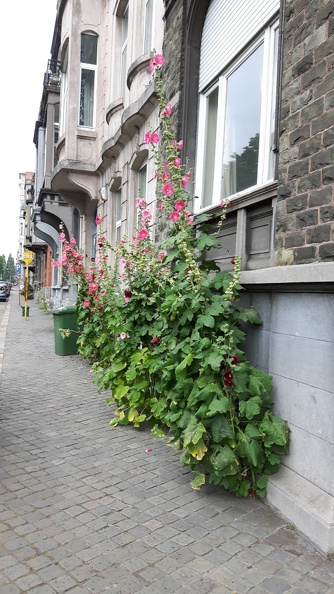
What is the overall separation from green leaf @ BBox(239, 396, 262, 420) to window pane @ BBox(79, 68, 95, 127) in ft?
38.8

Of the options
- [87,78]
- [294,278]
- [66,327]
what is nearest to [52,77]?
[87,78]

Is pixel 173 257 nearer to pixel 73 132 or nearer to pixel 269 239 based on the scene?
pixel 269 239

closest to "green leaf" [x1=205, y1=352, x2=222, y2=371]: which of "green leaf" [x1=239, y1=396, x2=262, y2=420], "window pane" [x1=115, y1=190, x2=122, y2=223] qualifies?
"green leaf" [x1=239, y1=396, x2=262, y2=420]

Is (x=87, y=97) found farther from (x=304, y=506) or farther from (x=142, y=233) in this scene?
(x=304, y=506)

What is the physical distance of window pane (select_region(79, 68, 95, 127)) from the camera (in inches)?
527

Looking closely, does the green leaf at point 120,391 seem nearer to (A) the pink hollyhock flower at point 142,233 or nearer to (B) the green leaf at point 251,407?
(A) the pink hollyhock flower at point 142,233

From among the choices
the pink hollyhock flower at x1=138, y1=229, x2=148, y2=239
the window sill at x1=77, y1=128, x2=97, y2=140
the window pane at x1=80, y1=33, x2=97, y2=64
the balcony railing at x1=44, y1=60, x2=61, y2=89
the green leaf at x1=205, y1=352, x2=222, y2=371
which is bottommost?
the green leaf at x1=205, y1=352, x2=222, y2=371

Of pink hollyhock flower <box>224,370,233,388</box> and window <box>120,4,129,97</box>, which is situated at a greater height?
window <box>120,4,129,97</box>

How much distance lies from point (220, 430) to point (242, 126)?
137 inches

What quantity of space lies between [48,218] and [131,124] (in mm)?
11020

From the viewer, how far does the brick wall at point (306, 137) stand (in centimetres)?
314

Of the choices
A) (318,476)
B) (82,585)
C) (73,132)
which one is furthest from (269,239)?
(73,132)

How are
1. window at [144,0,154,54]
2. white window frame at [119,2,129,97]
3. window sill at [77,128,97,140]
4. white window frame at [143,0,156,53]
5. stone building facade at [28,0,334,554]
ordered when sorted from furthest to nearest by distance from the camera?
window sill at [77,128,97,140], white window frame at [119,2,129,97], window at [144,0,154,54], white window frame at [143,0,156,53], stone building facade at [28,0,334,554]

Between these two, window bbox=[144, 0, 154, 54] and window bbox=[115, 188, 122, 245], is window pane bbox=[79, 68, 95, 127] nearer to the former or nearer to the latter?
window bbox=[115, 188, 122, 245]
